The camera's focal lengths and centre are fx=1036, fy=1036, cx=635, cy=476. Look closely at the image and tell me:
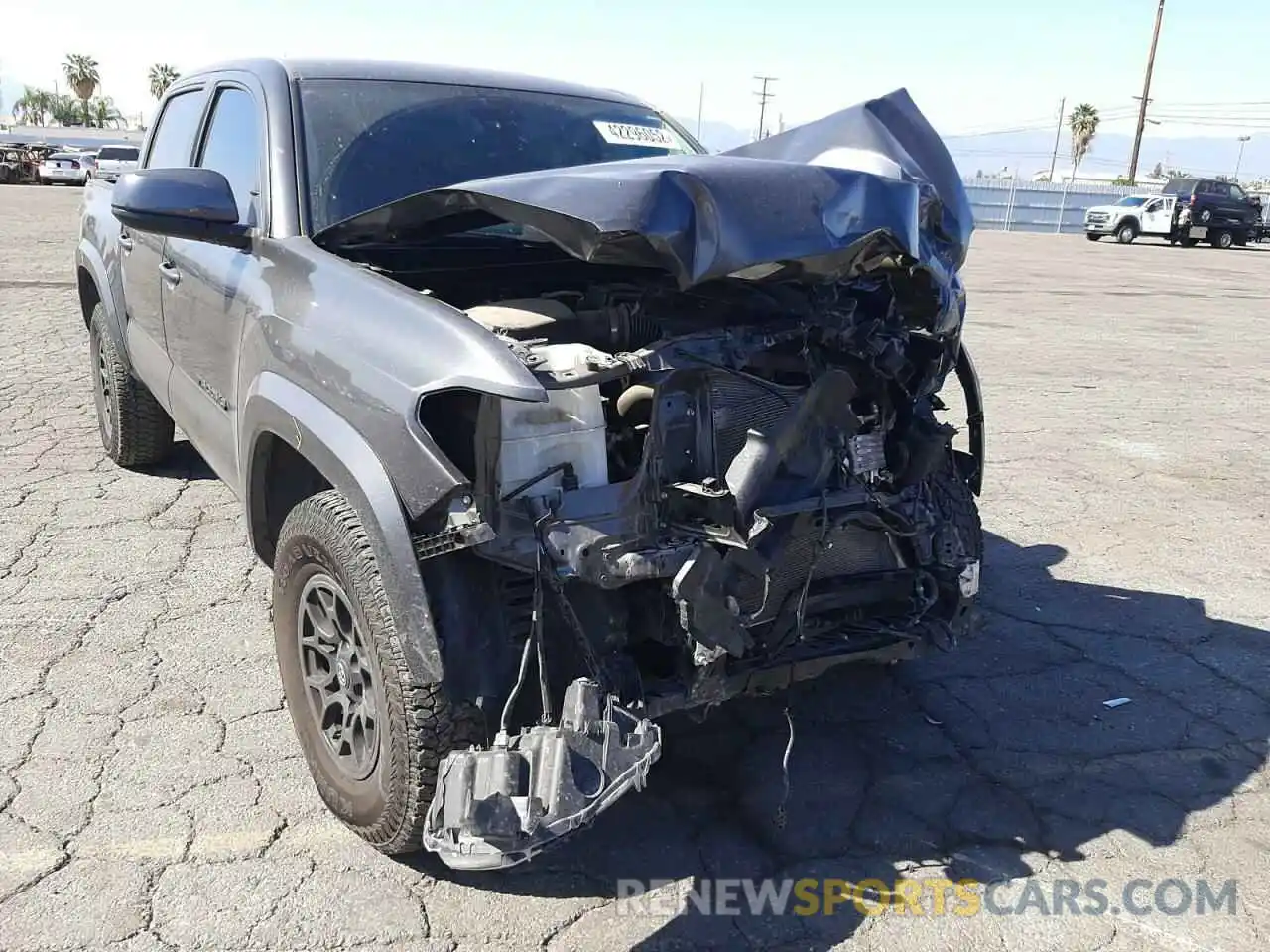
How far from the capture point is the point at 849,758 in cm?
310

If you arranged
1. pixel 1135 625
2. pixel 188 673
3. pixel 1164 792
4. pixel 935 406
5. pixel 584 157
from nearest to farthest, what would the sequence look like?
pixel 1164 792 → pixel 935 406 → pixel 188 673 → pixel 584 157 → pixel 1135 625

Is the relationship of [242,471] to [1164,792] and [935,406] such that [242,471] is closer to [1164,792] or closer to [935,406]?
[935,406]

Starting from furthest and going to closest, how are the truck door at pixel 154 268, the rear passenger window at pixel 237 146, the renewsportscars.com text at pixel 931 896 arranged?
1. the truck door at pixel 154 268
2. the rear passenger window at pixel 237 146
3. the renewsportscars.com text at pixel 931 896

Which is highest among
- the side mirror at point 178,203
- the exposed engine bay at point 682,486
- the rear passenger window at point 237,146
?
the rear passenger window at point 237,146

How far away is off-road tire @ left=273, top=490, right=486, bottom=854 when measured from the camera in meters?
2.31

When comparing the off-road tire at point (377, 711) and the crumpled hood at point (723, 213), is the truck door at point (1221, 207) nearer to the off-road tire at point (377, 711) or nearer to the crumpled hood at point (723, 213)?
the crumpled hood at point (723, 213)

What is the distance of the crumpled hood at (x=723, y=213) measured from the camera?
2326 mm

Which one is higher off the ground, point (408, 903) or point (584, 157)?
point (584, 157)

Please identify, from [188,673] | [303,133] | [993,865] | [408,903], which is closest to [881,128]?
[303,133]

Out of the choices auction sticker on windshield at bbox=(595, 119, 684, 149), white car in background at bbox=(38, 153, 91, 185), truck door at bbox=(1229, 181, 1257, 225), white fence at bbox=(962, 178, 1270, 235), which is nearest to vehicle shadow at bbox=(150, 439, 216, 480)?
auction sticker on windshield at bbox=(595, 119, 684, 149)

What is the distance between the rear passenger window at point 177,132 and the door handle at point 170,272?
402 millimetres

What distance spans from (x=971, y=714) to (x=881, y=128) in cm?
187

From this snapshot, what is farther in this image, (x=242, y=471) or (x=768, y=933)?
(x=242, y=471)

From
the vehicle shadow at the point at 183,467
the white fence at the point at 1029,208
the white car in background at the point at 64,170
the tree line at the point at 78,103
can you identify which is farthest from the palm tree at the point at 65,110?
the vehicle shadow at the point at 183,467
